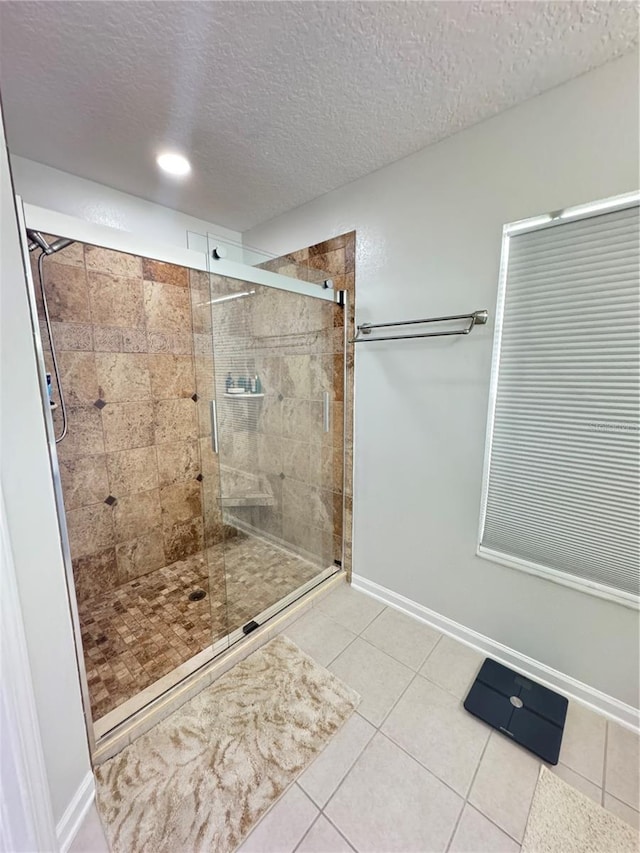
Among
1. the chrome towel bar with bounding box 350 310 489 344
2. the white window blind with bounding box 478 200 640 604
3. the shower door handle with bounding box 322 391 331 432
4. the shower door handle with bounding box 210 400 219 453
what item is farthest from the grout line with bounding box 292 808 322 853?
the chrome towel bar with bounding box 350 310 489 344

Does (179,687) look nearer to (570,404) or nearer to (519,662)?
(519,662)

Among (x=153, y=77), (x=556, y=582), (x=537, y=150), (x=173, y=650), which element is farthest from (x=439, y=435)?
(x=153, y=77)

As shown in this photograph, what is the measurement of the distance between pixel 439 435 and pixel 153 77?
6.28 feet

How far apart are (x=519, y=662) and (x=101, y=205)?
3.34m

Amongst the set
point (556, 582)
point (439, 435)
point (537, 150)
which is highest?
point (537, 150)

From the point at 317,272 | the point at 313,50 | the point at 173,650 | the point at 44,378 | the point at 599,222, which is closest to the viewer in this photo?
the point at 44,378

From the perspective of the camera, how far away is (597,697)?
145 centimetres

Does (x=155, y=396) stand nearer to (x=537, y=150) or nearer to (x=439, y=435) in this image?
(x=439, y=435)

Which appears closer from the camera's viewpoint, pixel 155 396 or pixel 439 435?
pixel 439 435

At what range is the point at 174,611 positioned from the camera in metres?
2.05

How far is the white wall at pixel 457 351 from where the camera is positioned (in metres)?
1.31

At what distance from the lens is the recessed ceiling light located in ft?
5.65

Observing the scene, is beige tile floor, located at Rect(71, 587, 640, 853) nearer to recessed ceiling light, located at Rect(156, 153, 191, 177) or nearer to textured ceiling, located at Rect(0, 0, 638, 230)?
textured ceiling, located at Rect(0, 0, 638, 230)

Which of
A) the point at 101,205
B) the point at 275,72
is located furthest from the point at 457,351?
the point at 101,205
